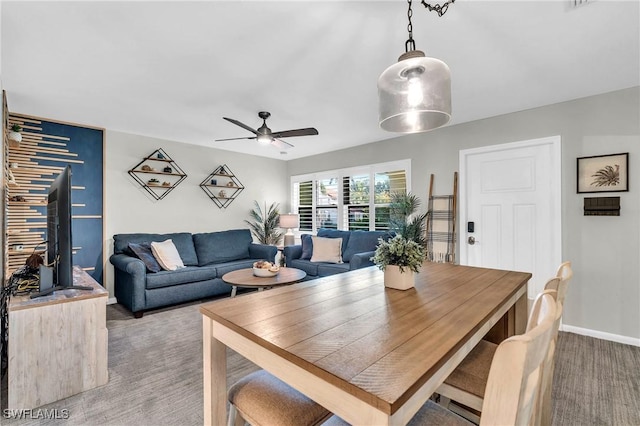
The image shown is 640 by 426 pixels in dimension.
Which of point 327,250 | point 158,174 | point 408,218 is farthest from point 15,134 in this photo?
point 408,218

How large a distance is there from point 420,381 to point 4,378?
307 centimetres

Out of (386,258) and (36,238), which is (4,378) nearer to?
(36,238)

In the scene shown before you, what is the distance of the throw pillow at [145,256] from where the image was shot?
146 inches

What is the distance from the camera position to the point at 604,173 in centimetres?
288

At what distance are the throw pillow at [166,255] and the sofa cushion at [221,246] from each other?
53 centimetres

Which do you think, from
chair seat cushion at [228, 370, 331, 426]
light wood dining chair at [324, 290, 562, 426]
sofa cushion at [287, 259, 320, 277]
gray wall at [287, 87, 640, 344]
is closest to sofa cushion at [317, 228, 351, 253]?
sofa cushion at [287, 259, 320, 277]

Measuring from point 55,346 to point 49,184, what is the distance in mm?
2664

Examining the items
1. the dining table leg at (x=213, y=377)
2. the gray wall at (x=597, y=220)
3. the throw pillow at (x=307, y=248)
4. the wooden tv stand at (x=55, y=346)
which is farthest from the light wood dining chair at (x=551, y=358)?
the throw pillow at (x=307, y=248)

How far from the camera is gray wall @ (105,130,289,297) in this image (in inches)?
163

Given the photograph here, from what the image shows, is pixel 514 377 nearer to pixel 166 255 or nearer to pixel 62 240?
pixel 62 240

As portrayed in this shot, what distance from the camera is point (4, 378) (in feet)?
7.13

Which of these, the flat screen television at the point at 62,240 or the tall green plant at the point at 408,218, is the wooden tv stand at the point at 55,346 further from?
the tall green plant at the point at 408,218

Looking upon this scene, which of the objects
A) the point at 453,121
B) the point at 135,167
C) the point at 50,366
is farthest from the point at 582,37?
the point at 135,167

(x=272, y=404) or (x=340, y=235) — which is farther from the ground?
(x=340, y=235)
